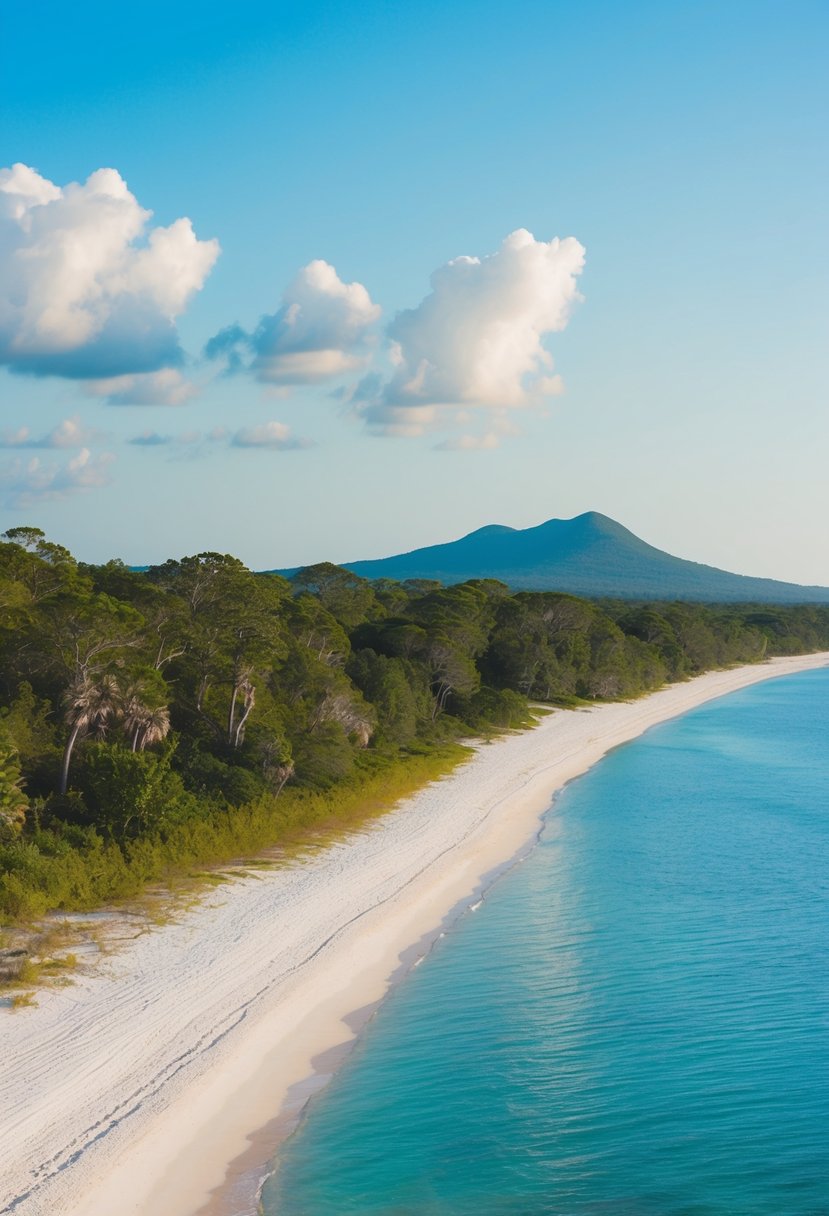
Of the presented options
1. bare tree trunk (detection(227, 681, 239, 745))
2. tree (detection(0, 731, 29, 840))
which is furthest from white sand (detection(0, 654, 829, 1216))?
bare tree trunk (detection(227, 681, 239, 745))

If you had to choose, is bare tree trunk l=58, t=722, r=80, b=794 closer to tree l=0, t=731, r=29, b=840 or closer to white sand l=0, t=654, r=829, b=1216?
tree l=0, t=731, r=29, b=840

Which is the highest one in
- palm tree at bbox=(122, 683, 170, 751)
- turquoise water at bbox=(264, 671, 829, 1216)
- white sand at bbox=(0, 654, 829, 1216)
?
palm tree at bbox=(122, 683, 170, 751)

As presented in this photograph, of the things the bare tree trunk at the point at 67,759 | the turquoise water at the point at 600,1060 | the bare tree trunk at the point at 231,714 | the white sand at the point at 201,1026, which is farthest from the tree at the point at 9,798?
the bare tree trunk at the point at 231,714

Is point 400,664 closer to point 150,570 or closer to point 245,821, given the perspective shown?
point 150,570

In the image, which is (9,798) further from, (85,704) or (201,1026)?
(201,1026)

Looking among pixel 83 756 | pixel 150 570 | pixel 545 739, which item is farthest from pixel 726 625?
pixel 83 756

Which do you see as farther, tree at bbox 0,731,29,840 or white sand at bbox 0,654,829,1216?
tree at bbox 0,731,29,840
